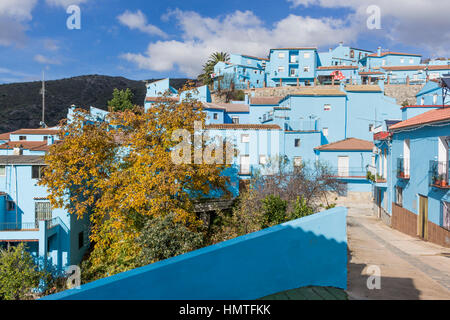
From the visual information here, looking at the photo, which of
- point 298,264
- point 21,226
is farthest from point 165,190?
point 21,226

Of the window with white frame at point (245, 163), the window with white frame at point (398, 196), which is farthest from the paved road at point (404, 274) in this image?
the window with white frame at point (245, 163)

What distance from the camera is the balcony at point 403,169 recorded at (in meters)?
17.9

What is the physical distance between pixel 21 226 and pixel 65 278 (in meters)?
4.78

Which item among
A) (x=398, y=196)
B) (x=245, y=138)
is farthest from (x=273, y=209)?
(x=245, y=138)

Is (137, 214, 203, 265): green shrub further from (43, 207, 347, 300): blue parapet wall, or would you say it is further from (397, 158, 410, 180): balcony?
(397, 158, 410, 180): balcony

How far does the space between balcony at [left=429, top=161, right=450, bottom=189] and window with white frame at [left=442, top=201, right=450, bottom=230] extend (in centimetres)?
73

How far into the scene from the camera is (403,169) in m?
18.4

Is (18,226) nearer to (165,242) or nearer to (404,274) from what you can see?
(165,242)

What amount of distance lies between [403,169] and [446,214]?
208 inches

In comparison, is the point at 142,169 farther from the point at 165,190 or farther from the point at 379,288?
the point at 379,288

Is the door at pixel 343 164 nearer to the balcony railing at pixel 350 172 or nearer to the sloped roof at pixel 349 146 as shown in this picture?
the balcony railing at pixel 350 172

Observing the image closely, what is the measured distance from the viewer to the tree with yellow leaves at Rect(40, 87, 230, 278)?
14.9 m

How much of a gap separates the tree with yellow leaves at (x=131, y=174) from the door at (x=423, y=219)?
10007mm

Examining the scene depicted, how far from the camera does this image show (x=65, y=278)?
800 inches
